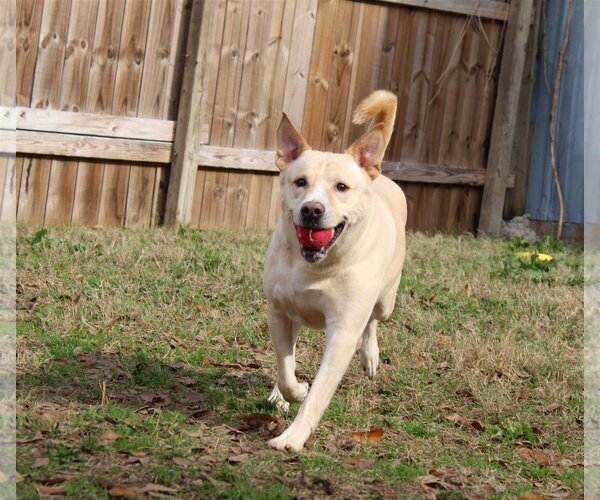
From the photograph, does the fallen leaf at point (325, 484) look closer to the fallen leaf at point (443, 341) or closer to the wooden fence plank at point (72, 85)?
the fallen leaf at point (443, 341)

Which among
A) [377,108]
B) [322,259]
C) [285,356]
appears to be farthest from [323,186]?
[377,108]

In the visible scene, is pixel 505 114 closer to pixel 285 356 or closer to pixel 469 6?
pixel 469 6

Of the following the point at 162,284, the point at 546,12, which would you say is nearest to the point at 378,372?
the point at 162,284

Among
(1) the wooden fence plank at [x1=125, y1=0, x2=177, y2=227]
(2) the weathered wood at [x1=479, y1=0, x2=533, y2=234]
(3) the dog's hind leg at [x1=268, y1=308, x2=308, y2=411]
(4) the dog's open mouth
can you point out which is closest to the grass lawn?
(3) the dog's hind leg at [x1=268, y1=308, x2=308, y2=411]

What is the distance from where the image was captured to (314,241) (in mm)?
4277

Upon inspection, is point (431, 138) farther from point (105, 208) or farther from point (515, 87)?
point (105, 208)

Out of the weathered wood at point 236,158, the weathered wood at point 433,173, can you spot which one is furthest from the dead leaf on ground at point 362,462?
the weathered wood at point 433,173

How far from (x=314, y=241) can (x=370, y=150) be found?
24.3 inches

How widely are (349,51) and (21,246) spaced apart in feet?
12.5

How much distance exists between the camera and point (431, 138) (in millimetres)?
10086

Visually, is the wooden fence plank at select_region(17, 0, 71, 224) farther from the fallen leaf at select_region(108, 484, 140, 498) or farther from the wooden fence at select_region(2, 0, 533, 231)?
the fallen leaf at select_region(108, 484, 140, 498)

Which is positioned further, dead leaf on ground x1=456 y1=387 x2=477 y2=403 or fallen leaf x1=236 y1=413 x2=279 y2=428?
dead leaf on ground x1=456 y1=387 x2=477 y2=403

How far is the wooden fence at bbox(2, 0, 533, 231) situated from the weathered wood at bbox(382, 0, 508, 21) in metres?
0.01

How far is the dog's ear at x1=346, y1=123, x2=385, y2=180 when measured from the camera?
4598 millimetres
